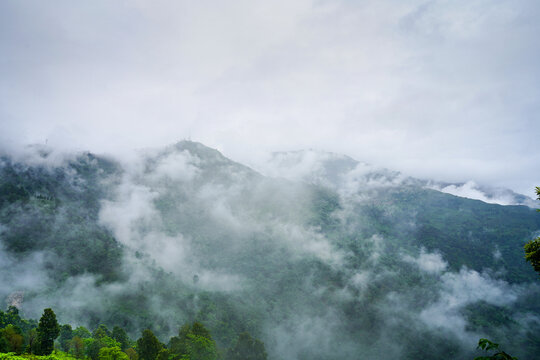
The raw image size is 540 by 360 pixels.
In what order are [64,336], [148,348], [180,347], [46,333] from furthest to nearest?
1. [64,336]
2. [180,347]
3. [148,348]
4. [46,333]

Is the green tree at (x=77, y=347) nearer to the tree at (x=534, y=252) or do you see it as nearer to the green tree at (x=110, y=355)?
the green tree at (x=110, y=355)

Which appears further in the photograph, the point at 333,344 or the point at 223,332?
the point at 333,344

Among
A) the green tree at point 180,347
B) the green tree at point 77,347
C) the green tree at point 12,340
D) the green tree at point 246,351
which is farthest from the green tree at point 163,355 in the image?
the green tree at point 77,347

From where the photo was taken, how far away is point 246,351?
73188 millimetres

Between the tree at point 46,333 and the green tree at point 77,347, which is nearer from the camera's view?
the tree at point 46,333

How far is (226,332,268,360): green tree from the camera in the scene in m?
72.5

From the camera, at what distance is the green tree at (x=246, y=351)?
7250 centimetres

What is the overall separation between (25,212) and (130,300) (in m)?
112

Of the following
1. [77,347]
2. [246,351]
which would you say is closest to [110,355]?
[246,351]

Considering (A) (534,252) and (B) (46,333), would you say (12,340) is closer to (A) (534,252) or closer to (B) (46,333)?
(B) (46,333)

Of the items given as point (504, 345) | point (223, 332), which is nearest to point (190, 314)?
point (223, 332)

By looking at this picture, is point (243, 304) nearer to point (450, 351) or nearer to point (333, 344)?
point (333, 344)

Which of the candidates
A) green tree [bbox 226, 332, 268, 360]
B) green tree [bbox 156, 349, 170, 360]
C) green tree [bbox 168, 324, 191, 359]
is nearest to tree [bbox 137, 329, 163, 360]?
green tree [bbox 156, 349, 170, 360]

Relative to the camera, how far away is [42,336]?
183ft
